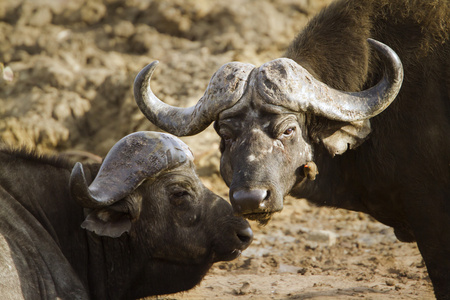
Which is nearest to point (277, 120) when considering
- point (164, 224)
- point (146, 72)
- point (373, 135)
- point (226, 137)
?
point (226, 137)

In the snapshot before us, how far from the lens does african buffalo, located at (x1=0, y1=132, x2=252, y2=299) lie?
4.71 m

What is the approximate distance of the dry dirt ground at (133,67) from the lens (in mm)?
7898

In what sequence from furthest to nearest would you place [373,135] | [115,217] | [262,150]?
[115,217] → [373,135] → [262,150]

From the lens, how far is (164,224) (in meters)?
5.00

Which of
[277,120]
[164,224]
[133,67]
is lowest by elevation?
[133,67]

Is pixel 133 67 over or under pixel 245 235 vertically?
under

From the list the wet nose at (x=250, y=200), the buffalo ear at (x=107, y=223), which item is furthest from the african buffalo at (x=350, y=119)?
the buffalo ear at (x=107, y=223)

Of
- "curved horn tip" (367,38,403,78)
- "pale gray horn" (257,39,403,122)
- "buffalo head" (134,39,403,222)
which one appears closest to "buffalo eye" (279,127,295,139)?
"buffalo head" (134,39,403,222)

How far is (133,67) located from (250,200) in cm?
648

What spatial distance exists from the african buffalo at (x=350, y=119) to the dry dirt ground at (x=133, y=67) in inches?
97.4

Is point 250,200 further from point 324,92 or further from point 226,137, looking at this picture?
point 324,92

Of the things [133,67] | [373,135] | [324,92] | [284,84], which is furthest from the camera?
[133,67]

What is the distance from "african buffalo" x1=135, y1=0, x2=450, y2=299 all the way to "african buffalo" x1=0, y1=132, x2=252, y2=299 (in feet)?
1.42

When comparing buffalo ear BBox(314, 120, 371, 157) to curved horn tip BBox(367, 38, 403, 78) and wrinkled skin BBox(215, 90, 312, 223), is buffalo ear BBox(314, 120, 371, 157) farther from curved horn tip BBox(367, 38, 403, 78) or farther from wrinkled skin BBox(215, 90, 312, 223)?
curved horn tip BBox(367, 38, 403, 78)
